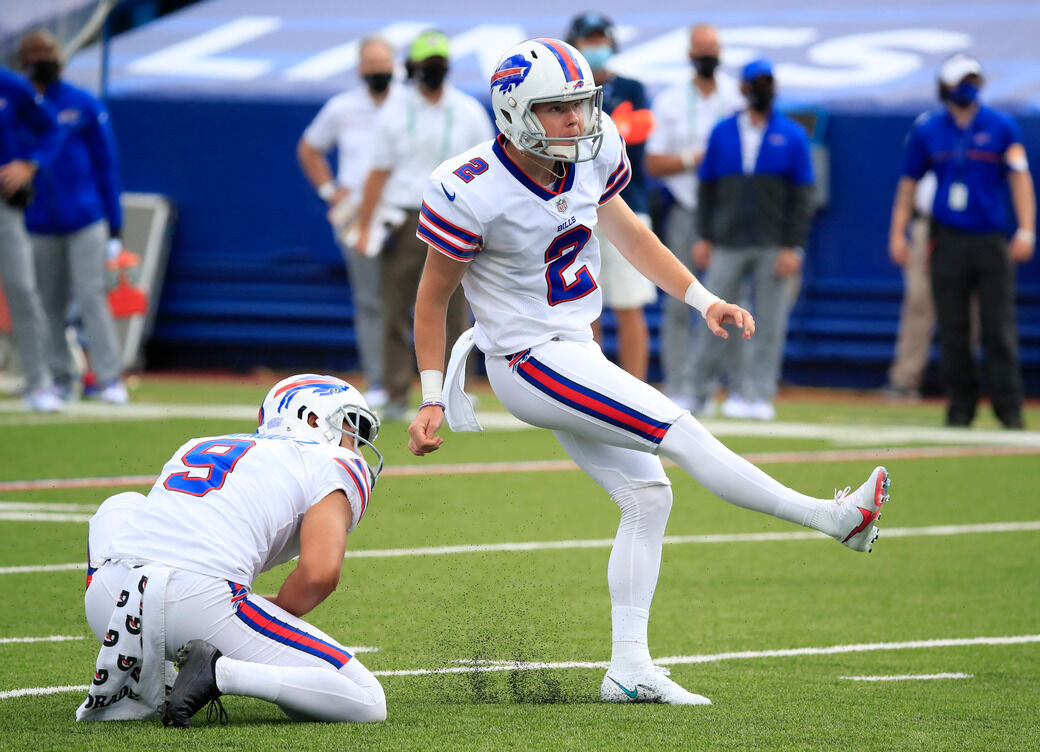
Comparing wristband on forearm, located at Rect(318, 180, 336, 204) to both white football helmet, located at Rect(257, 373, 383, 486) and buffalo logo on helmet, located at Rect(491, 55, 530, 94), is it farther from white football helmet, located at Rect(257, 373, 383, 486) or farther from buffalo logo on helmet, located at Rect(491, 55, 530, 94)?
white football helmet, located at Rect(257, 373, 383, 486)

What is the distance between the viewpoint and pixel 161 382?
1539 cm

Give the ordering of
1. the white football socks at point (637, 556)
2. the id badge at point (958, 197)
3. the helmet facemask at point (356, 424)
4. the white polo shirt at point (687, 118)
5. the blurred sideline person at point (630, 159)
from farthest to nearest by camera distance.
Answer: the white polo shirt at point (687, 118) → the id badge at point (958, 197) → the blurred sideline person at point (630, 159) → the white football socks at point (637, 556) → the helmet facemask at point (356, 424)

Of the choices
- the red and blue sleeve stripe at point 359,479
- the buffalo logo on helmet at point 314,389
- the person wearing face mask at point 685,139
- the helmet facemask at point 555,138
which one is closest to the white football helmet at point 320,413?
the buffalo logo on helmet at point 314,389

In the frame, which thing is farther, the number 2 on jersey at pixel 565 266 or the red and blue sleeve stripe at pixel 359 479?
the number 2 on jersey at pixel 565 266

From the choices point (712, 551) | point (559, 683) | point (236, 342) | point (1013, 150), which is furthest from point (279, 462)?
point (236, 342)

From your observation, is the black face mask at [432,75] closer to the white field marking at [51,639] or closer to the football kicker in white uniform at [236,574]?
the white field marking at [51,639]

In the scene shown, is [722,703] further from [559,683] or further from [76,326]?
[76,326]

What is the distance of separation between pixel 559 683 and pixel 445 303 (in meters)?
1.12

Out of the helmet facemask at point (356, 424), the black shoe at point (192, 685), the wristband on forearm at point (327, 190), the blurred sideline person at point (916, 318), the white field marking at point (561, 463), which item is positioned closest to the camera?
the black shoe at point (192, 685)

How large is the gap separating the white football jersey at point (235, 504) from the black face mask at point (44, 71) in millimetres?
8054

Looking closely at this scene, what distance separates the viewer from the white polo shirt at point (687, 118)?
12430 mm

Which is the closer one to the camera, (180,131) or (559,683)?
(559,683)

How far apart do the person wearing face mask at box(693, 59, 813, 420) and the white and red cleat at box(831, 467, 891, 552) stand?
7.40 meters

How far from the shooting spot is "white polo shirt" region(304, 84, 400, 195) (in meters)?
12.7
